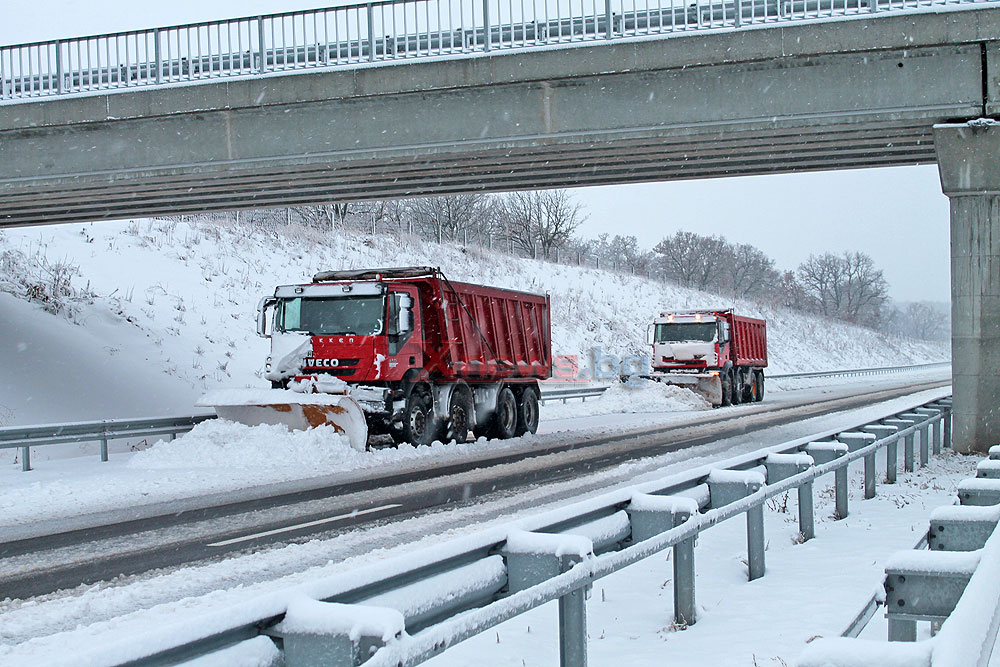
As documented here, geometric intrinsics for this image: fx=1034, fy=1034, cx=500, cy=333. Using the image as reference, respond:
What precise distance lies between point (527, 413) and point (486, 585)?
1871 cm

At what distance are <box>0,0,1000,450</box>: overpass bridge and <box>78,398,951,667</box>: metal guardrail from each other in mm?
10083

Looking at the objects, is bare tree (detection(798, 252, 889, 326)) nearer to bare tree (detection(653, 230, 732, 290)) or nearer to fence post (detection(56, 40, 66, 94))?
bare tree (detection(653, 230, 732, 290))

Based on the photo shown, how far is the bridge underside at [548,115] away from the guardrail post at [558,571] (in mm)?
13742

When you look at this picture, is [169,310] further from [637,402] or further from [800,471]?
[800,471]

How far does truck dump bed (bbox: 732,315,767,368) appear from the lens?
36.4m

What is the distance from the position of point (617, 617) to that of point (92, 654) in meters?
4.54

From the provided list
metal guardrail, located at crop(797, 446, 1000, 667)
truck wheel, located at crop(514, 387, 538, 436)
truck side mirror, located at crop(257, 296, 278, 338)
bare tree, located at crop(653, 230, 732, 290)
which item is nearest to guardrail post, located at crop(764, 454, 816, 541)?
metal guardrail, located at crop(797, 446, 1000, 667)

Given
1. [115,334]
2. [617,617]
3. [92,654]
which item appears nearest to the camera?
[92,654]

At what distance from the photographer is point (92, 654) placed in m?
2.54

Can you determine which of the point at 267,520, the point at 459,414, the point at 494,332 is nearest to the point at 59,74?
the point at 494,332

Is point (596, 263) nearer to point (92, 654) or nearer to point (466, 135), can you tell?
point (466, 135)

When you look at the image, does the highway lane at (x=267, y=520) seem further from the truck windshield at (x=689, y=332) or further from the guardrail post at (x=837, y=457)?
the truck windshield at (x=689, y=332)

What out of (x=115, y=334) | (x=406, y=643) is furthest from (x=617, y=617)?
(x=115, y=334)

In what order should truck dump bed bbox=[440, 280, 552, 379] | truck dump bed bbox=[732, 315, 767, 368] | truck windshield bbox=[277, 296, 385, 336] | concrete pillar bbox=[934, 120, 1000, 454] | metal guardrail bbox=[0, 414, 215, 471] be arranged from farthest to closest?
truck dump bed bbox=[732, 315, 767, 368], truck dump bed bbox=[440, 280, 552, 379], truck windshield bbox=[277, 296, 385, 336], concrete pillar bbox=[934, 120, 1000, 454], metal guardrail bbox=[0, 414, 215, 471]
